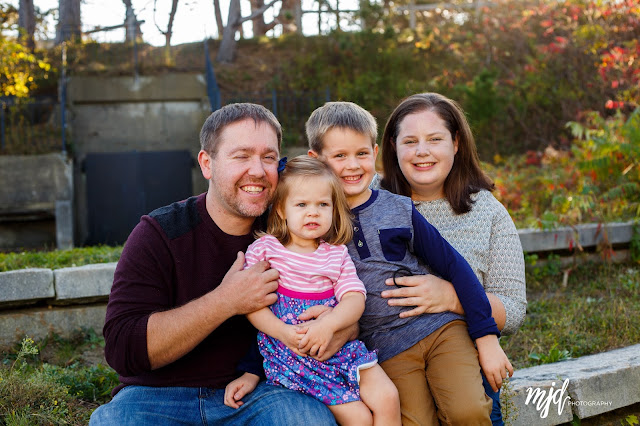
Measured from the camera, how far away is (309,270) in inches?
99.7

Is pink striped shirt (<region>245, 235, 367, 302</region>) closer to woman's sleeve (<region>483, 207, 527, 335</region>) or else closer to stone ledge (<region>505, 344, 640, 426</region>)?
woman's sleeve (<region>483, 207, 527, 335</region>)

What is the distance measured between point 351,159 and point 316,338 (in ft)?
3.05

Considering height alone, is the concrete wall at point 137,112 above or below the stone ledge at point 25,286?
above

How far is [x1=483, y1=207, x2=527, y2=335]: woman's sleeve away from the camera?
116 inches

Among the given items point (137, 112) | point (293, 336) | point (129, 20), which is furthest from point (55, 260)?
point (129, 20)

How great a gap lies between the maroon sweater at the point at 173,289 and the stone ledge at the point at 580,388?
1.59m

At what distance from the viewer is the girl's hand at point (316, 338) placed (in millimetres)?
2348

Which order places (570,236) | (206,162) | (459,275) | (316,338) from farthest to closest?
(570,236) < (206,162) < (459,275) < (316,338)

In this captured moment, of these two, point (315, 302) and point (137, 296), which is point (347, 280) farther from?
point (137, 296)

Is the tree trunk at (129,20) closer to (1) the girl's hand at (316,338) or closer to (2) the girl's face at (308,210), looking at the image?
(2) the girl's face at (308,210)

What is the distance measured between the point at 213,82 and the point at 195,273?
9338mm

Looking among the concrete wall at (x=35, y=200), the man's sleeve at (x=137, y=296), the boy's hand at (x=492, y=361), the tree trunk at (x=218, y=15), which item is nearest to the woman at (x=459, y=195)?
the boy's hand at (x=492, y=361)

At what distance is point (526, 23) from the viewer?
12086mm

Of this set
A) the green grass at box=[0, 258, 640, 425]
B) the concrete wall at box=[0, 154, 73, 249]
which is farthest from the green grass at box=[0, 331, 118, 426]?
the concrete wall at box=[0, 154, 73, 249]
